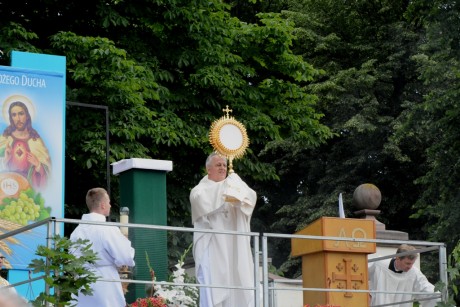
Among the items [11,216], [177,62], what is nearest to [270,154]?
[177,62]

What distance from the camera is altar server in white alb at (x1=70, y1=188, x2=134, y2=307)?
957 centimetres

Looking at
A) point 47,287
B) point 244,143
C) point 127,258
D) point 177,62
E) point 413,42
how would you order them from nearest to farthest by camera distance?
1. point 47,287
2. point 127,258
3. point 244,143
4. point 177,62
5. point 413,42

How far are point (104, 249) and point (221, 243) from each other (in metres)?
1.63

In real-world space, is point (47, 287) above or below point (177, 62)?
below

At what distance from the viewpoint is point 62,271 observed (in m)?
8.36

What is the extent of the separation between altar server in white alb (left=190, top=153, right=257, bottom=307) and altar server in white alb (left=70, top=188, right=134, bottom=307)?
1157 millimetres

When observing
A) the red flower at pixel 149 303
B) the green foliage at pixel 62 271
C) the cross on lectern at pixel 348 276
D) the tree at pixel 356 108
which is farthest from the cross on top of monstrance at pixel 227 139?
the tree at pixel 356 108

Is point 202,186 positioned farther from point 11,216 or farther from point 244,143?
point 11,216

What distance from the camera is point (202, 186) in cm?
1098

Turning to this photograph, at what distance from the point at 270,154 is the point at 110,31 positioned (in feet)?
36.3

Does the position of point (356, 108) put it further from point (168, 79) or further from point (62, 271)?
point (62, 271)

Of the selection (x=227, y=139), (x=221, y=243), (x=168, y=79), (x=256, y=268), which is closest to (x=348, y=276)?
(x=221, y=243)

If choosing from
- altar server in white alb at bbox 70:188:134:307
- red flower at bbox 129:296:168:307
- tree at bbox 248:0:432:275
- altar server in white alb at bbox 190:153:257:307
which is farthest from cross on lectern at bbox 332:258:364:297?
tree at bbox 248:0:432:275

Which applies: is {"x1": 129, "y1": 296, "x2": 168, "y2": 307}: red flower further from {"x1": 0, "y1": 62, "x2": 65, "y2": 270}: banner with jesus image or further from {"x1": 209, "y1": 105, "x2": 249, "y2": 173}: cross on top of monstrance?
{"x1": 0, "y1": 62, "x2": 65, "y2": 270}: banner with jesus image
